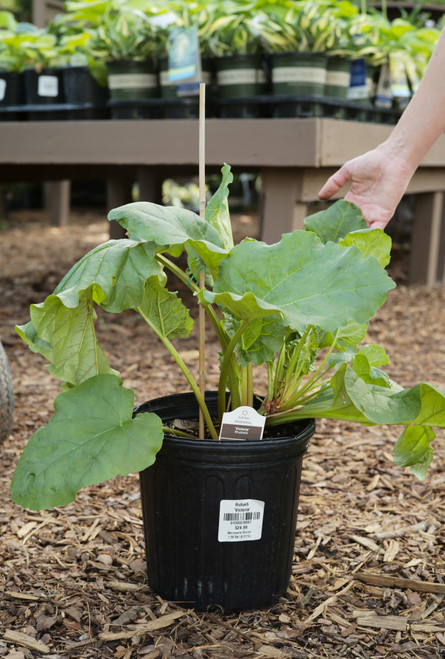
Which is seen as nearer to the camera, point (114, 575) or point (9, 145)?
point (114, 575)

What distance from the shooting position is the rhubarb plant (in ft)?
3.49

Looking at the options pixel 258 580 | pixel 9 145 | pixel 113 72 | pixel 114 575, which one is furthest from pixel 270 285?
pixel 9 145

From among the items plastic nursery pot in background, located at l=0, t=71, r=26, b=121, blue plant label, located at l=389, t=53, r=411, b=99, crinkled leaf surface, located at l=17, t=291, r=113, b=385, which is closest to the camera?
crinkled leaf surface, located at l=17, t=291, r=113, b=385

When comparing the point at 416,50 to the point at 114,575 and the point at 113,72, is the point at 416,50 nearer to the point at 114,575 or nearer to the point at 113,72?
the point at 113,72

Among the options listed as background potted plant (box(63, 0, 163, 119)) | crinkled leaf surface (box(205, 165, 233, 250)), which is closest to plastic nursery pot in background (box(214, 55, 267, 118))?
background potted plant (box(63, 0, 163, 119))

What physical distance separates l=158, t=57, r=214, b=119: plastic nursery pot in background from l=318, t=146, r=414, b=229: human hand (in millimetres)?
1545

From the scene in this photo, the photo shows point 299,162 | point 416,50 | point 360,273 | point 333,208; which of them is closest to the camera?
point 360,273

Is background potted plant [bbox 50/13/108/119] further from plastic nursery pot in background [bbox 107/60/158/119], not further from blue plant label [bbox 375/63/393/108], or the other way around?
blue plant label [bbox 375/63/393/108]

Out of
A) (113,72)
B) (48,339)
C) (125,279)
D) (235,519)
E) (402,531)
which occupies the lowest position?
(402,531)

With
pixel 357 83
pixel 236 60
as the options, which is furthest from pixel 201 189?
pixel 357 83

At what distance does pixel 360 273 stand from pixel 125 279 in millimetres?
343

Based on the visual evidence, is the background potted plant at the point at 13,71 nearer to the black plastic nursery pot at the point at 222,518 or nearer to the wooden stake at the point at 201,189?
the wooden stake at the point at 201,189

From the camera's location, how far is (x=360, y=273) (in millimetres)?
1063

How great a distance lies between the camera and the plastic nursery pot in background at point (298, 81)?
8.97 feet
